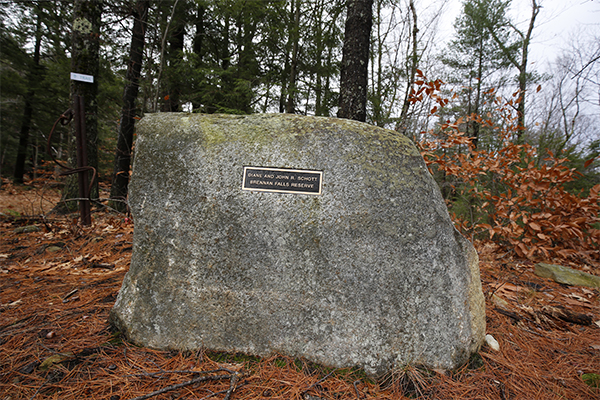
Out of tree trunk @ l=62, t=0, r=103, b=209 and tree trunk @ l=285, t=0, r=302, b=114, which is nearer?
tree trunk @ l=62, t=0, r=103, b=209

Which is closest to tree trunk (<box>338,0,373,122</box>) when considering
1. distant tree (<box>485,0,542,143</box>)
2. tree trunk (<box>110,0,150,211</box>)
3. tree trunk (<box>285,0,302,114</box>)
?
tree trunk (<box>285,0,302,114</box>)

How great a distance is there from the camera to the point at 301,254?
1.72 metres

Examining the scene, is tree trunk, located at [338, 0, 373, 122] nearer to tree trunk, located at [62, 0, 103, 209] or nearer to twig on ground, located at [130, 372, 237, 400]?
twig on ground, located at [130, 372, 237, 400]

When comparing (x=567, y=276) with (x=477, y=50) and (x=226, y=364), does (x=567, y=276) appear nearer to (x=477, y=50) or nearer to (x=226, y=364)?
(x=226, y=364)

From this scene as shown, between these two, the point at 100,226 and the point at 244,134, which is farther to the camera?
the point at 100,226

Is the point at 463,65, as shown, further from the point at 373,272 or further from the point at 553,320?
the point at 373,272

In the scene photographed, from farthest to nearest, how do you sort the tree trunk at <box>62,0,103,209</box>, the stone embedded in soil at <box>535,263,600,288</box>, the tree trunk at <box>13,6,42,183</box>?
the tree trunk at <box>13,6,42,183</box> → the tree trunk at <box>62,0,103,209</box> → the stone embedded in soil at <box>535,263,600,288</box>

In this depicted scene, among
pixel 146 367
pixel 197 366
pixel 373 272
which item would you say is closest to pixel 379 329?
pixel 373 272

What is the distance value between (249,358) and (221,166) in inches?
49.3

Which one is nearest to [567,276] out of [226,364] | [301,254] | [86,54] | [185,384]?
[301,254]

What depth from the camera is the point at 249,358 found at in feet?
5.61

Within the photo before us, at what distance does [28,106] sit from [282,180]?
1534 centimetres

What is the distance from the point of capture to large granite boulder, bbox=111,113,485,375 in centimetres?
166

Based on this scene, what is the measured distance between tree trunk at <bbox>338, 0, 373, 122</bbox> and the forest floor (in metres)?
2.88
